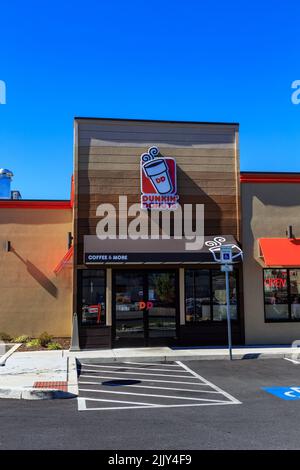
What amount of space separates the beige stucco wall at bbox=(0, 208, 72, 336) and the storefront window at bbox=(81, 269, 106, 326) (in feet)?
7.11

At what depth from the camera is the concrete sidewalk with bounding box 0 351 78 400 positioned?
8844 millimetres

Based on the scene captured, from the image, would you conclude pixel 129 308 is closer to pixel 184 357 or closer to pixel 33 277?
pixel 184 357

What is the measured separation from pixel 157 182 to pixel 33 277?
550cm

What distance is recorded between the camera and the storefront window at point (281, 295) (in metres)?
15.7

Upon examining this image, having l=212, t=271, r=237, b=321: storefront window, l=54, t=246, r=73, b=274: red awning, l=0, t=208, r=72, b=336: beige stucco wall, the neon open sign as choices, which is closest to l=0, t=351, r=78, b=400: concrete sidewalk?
l=0, t=208, r=72, b=336: beige stucco wall

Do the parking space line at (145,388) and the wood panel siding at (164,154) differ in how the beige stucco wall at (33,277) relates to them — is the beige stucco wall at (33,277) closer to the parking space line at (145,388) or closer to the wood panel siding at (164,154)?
the wood panel siding at (164,154)

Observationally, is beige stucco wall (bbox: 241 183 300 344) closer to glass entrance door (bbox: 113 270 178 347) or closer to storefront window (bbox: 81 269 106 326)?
glass entrance door (bbox: 113 270 178 347)

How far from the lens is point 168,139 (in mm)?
15789

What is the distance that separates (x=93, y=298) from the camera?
1488cm

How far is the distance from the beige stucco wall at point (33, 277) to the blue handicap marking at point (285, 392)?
8912mm

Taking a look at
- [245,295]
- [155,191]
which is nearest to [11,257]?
[155,191]
